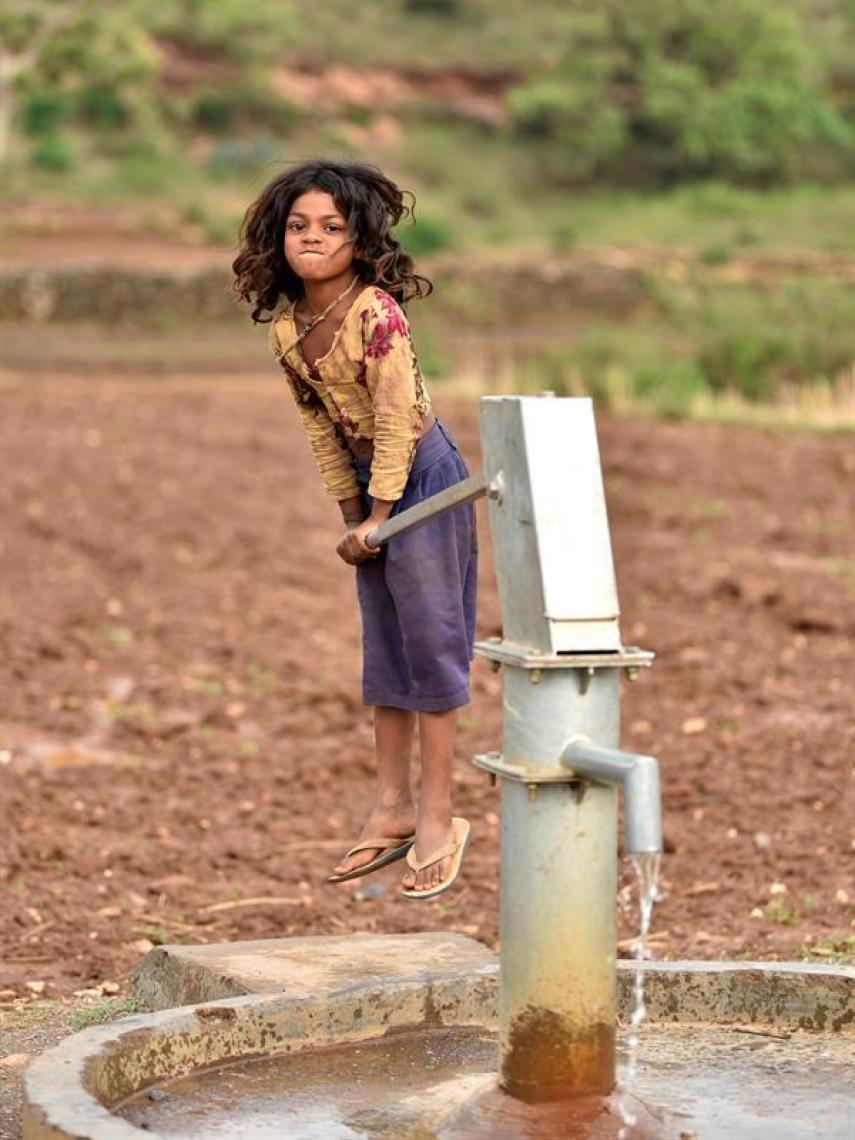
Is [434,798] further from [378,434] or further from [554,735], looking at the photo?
[554,735]

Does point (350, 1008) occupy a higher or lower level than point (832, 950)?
higher

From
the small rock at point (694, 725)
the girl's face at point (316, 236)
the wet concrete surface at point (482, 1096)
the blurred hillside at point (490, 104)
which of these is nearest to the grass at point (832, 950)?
the wet concrete surface at point (482, 1096)

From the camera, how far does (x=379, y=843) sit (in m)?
3.78

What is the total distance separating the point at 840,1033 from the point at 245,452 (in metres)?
11.1

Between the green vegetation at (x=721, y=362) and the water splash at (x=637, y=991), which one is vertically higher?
the green vegetation at (x=721, y=362)

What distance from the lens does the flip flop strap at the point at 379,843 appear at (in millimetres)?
3773

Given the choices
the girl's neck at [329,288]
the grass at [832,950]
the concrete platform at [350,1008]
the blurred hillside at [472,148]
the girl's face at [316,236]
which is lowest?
the grass at [832,950]

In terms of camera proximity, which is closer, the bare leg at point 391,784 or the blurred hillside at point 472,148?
the bare leg at point 391,784

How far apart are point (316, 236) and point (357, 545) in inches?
20.8

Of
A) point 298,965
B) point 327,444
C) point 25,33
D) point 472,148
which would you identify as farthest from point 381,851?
point 472,148

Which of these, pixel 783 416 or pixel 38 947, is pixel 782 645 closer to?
pixel 38 947

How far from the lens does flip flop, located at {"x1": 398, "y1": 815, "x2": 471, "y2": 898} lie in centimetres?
356

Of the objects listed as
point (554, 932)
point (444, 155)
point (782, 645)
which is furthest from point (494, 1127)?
point (444, 155)

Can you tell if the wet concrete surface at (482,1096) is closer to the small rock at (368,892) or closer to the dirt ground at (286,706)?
the dirt ground at (286,706)
